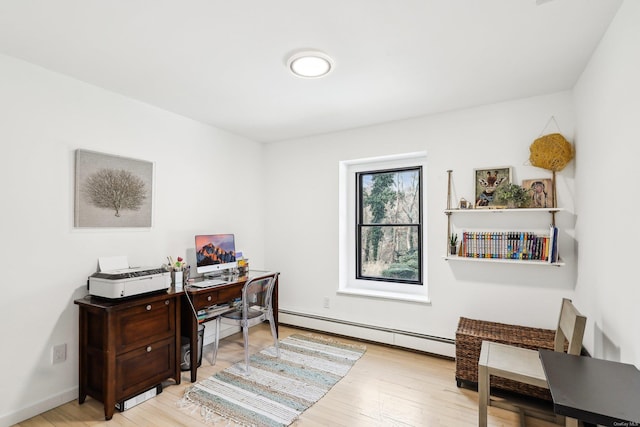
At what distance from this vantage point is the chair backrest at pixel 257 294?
9.31 ft

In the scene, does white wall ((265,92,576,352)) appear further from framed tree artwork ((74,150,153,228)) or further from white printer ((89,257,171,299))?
white printer ((89,257,171,299))

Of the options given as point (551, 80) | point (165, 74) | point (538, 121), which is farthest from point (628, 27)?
point (165, 74)

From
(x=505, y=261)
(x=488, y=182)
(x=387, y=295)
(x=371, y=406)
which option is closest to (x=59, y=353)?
(x=371, y=406)

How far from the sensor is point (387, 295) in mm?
3535

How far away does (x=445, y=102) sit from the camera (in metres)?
2.93

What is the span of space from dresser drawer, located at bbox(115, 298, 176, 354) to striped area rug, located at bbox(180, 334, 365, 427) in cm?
53

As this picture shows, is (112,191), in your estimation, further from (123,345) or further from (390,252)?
(390,252)

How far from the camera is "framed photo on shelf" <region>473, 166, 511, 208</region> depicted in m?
2.91

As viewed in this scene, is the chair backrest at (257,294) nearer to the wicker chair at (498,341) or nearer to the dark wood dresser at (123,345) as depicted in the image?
the dark wood dresser at (123,345)

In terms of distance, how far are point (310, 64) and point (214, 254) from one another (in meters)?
2.09

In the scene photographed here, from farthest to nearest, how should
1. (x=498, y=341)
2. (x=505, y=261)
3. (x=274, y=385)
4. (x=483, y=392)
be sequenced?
(x=505, y=261)
(x=274, y=385)
(x=498, y=341)
(x=483, y=392)

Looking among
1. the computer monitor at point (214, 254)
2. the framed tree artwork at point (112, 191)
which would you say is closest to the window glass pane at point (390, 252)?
the computer monitor at point (214, 254)

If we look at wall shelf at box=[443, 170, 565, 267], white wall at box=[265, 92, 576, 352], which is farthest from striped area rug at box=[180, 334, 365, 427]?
wall shelf at box=[443, 170, 565, 267]

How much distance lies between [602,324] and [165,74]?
338cm
